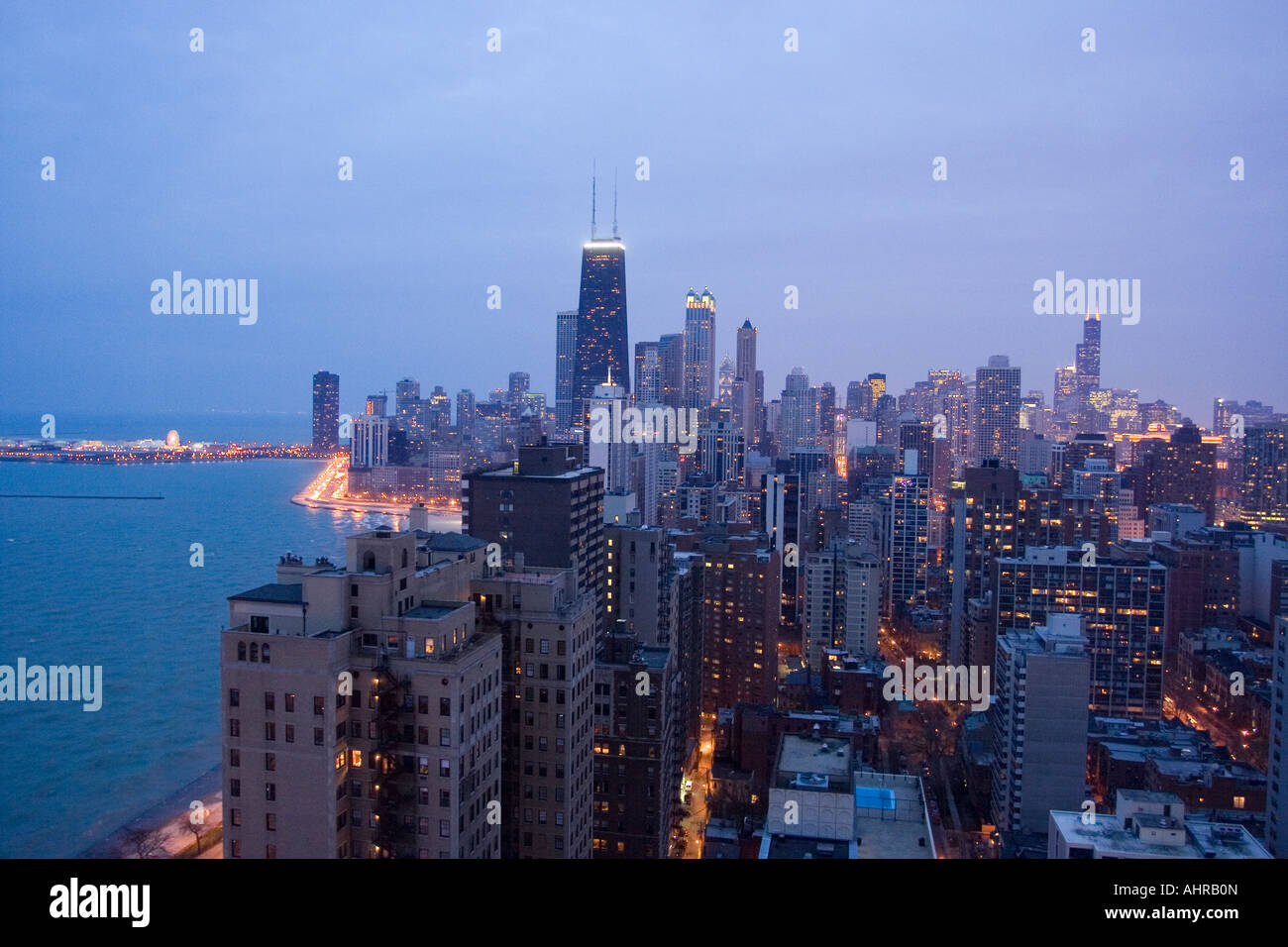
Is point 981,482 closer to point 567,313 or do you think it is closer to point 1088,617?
point 1088,617

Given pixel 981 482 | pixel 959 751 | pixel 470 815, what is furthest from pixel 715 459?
pixel 470 815

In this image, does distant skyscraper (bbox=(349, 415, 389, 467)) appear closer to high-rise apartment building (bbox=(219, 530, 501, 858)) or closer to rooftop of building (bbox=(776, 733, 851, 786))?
rooftop of building (bbox=(776, 733, 851, 786))

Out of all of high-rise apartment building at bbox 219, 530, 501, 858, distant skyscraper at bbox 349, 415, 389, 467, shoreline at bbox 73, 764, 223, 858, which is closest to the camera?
high-rise apartment building at bbox 219, 530, 501, 858

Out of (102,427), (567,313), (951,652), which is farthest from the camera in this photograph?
(567,313)

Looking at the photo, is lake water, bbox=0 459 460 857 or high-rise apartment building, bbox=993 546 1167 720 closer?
lake water, bbox=0 459 460 857

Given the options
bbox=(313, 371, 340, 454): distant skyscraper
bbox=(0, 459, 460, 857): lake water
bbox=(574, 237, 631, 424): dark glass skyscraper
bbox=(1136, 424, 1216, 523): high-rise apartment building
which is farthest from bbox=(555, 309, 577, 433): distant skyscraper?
bbox=(1136, 424, 1216, 523): high-rise apartment building
